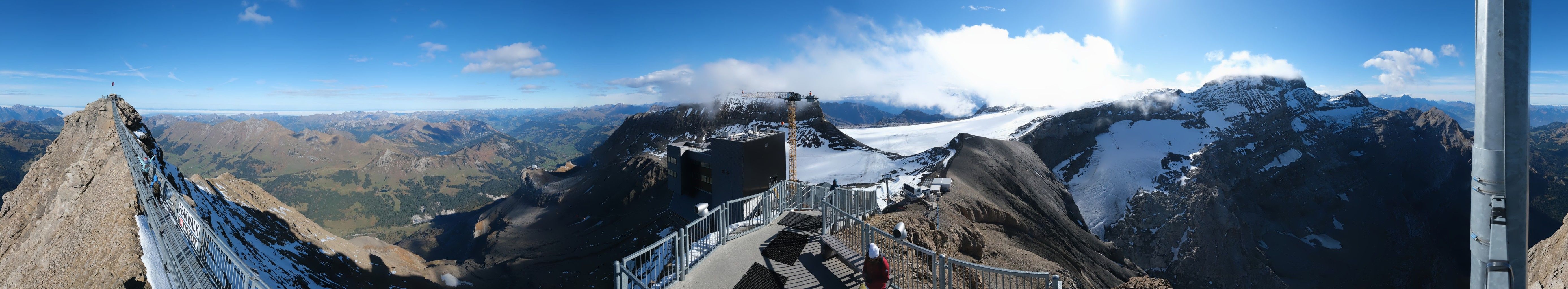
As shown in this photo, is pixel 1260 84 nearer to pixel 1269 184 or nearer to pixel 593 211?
pixel 1269 184

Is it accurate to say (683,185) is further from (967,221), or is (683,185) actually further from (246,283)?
(246,283)

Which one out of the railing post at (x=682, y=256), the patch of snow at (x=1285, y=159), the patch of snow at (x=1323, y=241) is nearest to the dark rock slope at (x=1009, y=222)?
the railing post at (x=682, y=256)

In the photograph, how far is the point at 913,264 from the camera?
9.27 metres

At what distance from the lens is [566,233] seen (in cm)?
6075

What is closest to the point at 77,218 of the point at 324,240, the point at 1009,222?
the point at 324,240

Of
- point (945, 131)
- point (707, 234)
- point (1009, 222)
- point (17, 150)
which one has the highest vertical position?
point (945, 131)

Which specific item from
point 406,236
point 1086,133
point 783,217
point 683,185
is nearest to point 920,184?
point 683,185

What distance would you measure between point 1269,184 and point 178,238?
121 meters

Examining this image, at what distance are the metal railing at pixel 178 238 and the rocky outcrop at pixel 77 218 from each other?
0.49 metres

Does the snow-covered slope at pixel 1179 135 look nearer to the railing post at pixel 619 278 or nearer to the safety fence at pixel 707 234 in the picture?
the safety fence at pixel 707 234

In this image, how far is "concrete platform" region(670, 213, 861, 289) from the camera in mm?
8836

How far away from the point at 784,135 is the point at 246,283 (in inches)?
Result: 1609

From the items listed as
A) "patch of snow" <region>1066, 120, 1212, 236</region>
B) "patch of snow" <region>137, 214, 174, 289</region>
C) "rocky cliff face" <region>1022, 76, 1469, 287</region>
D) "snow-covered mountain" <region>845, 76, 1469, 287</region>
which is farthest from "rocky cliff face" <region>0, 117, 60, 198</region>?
"rocky cliff face" <region>1022, 76, 1469, 287</region>

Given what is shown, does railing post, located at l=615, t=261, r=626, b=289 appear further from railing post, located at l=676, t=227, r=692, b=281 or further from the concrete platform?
the concrete platform
